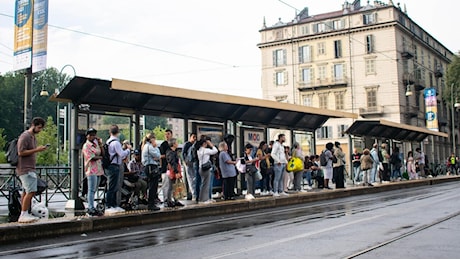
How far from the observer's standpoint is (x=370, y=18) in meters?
66.4

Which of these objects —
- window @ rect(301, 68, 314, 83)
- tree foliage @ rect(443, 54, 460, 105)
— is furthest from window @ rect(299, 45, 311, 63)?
tree foliage @ rect(443, 54, 460, 105)

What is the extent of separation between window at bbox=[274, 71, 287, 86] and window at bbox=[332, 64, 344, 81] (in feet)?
21.3

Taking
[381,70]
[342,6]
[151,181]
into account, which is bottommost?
[151,181]

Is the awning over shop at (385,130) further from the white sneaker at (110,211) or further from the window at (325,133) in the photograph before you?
the window at (325,133)

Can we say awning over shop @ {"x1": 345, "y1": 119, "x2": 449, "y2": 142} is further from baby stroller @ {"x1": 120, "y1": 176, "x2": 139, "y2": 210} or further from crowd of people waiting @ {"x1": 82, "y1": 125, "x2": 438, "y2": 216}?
baby stroller @ {"x1": 120, "y1": 176, "x2": 139, "y2": 210}

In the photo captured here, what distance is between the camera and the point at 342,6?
71.4 m

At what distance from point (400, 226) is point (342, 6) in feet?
214

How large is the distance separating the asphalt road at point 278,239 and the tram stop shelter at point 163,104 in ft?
11.6

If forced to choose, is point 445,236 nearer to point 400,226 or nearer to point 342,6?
point 400,226

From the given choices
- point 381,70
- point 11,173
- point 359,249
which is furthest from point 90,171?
point 381,70

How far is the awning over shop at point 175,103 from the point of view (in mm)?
12984

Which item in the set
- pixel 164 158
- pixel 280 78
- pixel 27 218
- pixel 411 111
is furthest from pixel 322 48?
pixel 27 218

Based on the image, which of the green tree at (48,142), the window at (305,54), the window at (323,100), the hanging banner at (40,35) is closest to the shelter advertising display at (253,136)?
the hanging banner at (40,35)

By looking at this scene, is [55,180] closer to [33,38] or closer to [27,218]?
[33,38]
